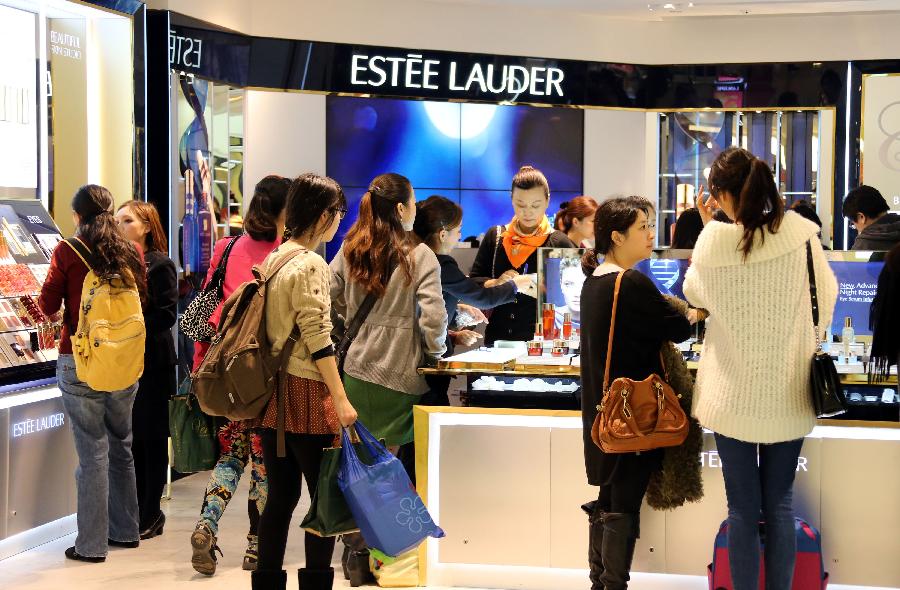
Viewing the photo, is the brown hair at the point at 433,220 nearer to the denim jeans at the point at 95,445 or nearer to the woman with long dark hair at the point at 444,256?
the woman with long dark hair at the point at 444,256

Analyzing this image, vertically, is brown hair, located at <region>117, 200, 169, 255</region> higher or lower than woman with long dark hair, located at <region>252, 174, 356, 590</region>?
higher

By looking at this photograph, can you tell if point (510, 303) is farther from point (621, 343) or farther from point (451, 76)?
point (451, 76)

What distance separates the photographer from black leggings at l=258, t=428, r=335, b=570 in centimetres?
344

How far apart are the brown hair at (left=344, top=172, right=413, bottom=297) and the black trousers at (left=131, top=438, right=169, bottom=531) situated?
1.77m

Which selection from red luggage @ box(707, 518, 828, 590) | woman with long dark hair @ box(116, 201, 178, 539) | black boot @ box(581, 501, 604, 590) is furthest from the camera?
woman with long dark hair @ box(116, 201, 178, 539)

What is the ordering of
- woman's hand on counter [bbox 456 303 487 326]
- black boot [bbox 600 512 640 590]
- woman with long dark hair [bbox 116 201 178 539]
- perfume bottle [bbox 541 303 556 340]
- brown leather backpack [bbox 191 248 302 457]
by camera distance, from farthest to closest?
woman with long dark hair [bbox 116 201 178 539], woman's hand on counter [bbox 456 303 487 326], perfume bottle [bbox 541 303 556 340], black boot [bbox 600 512 640 590], brown leather backpack [bbox 191 248 302 457]

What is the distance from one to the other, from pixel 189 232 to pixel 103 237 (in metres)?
1.99

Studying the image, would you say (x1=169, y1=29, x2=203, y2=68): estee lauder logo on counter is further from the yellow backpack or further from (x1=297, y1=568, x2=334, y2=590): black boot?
(x1=297, y1=568, x2=334, y2=590): black boot

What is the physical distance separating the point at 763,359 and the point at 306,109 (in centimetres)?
554

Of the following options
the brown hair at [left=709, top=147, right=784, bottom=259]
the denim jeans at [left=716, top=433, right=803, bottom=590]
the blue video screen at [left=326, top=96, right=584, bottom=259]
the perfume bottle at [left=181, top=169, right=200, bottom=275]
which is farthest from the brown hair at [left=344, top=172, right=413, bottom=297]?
the blue video screen at [left=326, top=96, right=584, bottom=259]

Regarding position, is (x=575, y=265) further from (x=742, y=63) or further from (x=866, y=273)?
(x=742, y=63)

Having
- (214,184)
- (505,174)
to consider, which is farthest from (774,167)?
(214,184)

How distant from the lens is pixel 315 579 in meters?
3.58

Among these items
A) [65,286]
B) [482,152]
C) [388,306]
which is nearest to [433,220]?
[388,306]
